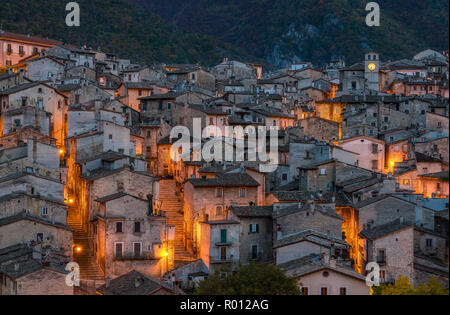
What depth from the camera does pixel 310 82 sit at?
89.2 metres

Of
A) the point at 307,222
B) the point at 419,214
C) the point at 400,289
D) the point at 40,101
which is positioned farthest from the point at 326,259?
the point at 40,101

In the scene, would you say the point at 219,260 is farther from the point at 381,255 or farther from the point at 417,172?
the point at 417,172

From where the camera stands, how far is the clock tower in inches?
3375

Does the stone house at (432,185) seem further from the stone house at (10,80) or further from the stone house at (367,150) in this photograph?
the stone house at (10,80)

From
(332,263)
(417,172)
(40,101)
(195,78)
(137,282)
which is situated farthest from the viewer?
(195,78)

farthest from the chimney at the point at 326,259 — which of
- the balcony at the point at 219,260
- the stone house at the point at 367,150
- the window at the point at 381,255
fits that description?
the stone house at the point at 367,150

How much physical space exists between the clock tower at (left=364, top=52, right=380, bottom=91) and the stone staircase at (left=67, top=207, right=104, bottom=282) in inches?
1694

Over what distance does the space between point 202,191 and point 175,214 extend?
367cm

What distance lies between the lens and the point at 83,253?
47375mm

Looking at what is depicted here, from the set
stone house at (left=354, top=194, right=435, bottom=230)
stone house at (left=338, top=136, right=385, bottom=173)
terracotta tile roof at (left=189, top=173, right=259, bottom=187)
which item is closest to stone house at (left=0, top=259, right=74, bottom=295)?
terracotta tile roof at (left=189, top=173, right=259, bottom=187)

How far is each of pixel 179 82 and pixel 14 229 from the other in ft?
135

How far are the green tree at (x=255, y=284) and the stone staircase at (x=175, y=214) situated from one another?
11.5 m

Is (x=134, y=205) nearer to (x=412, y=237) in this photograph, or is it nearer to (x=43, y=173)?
(x=43, y=173)

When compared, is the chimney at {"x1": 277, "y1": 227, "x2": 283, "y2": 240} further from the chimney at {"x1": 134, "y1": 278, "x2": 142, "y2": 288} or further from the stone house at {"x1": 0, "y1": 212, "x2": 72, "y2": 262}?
the stone house at {"x1": 0, "y1": 212, "x2": 72, "y2": 262}
